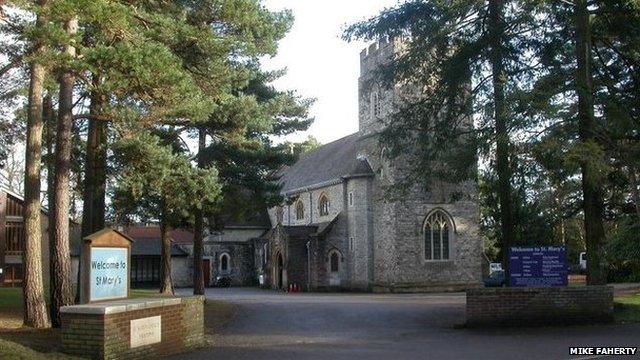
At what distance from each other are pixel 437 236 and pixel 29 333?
28.3 m

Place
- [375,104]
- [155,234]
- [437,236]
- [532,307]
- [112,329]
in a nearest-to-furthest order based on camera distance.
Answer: [112,329] < [532,307] < [437,236] < [375,104] < [155,234]

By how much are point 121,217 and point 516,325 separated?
49.8 feet

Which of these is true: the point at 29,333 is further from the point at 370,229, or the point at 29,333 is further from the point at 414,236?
the point at 370,229

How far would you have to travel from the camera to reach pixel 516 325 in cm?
1778

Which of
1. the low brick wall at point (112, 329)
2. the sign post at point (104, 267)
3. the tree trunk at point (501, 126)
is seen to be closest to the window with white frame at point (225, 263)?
the tree trunk at point (501, 126)

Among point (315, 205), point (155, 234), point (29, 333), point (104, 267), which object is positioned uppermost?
point (315, 205)

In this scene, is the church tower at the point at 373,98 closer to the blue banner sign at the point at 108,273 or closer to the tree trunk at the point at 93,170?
the tree trunk at the point at 93,170

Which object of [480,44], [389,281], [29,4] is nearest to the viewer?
[29,4]

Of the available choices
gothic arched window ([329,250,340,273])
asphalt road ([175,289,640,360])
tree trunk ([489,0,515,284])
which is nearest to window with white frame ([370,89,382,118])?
gothic arched window ([329,250,340,273])

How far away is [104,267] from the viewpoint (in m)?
11.5

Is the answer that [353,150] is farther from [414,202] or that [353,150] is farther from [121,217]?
[121,217]

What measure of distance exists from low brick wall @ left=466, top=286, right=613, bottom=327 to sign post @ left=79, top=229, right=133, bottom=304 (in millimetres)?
9626

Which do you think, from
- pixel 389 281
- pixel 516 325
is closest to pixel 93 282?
pixel 516 325

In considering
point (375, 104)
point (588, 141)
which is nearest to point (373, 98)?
point (375, 104)
